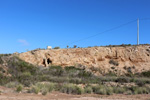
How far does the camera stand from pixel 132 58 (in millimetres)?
24078

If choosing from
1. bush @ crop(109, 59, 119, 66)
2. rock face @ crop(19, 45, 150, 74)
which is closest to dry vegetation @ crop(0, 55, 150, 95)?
bush @ crop(109, 59, 119, 66)

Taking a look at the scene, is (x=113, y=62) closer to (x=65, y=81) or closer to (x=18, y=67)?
(x=65, y=81)

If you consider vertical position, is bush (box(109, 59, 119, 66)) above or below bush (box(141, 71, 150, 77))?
above

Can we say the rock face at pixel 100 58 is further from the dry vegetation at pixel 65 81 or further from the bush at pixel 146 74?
the dry vegetation at pixel 65 81

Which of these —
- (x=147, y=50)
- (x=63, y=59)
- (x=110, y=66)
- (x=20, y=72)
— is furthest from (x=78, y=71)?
(x=147, y=50)

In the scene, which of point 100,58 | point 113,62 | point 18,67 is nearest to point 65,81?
point 18,67

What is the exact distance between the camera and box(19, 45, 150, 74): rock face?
2248cm

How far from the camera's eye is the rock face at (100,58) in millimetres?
22484

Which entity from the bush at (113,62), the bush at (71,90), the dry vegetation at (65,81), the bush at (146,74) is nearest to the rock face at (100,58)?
the bush at (113,62)

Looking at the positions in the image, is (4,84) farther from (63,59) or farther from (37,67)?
(63,59)

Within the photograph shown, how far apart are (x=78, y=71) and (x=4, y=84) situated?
368 inches

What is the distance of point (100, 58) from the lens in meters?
23.8

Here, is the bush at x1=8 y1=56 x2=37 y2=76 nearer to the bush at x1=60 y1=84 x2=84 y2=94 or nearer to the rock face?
the rock face

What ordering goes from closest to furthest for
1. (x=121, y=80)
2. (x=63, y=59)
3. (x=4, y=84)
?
(x=4, y=84) < (x=121, y=80) < (x=63, y=59)
